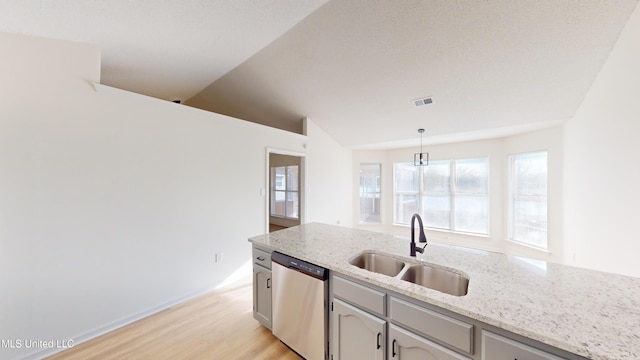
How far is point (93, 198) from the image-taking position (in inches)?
86.2

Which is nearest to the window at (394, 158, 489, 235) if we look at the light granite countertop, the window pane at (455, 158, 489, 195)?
the window pane at (455, 158, 489, 195)

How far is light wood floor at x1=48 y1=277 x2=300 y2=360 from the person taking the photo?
6.46ft

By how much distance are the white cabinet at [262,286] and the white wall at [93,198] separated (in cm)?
117

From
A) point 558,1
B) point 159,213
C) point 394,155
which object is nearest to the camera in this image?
point 558,1

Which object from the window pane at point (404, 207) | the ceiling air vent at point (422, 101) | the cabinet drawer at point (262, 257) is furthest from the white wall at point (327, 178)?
the cabinet drawer at point (262, 257)

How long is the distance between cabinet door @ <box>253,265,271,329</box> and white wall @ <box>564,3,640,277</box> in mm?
3145

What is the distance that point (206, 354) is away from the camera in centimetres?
198

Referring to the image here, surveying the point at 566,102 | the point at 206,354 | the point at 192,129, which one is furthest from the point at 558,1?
the point at 206,354

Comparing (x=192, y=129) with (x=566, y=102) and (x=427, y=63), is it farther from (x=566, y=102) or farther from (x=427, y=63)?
(x=566, y=102)

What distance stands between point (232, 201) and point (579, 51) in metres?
4.24

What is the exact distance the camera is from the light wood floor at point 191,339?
1969 millimetres

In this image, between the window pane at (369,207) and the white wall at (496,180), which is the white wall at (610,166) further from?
the window pane at (369,207)

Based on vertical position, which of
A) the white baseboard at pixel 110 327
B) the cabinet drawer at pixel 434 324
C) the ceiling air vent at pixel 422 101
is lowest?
the white baseboard at pixel 110 327

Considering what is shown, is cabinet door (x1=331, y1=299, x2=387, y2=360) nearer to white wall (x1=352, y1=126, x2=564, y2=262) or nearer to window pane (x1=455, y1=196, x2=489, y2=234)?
white wall (x1=352, y1=126, x2=564, y2=262)
